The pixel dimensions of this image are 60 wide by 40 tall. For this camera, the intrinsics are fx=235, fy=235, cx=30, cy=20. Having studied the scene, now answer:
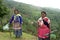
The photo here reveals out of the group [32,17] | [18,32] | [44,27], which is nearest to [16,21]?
[18,32]

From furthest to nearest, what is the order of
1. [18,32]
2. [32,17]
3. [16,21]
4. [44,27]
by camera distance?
1. [32,17]
2. [18,32]
3. [16,21]
4. [44,27]

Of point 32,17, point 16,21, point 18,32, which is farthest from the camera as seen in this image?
point 32,17

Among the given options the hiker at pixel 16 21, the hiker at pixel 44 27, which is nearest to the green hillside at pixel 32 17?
the hiker at pixel 16 21

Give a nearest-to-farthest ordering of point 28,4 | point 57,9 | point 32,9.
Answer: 1. point 57,9
2. point 32,9
3. point 28,4

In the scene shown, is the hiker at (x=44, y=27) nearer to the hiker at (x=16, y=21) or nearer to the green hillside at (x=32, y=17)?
the hiker at (x=16, y=21)

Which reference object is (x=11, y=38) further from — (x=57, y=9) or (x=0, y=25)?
(x=57, y=9)

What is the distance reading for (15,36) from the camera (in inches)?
437

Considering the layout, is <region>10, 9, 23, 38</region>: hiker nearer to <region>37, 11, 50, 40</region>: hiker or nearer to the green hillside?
<region>37, 11, 50, 40</region>: hiker

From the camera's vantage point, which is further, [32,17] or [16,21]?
[32,17]

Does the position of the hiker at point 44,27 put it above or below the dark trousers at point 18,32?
above

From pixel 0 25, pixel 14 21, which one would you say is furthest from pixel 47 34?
pixel 0 25

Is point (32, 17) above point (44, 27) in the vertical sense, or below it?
below

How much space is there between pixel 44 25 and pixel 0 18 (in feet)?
23.6

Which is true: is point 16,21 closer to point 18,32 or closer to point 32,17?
point 18,32
